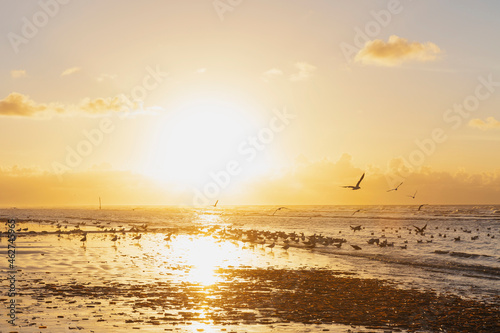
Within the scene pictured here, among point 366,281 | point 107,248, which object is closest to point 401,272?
point 366,281

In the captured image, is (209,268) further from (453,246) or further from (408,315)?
(453,246)

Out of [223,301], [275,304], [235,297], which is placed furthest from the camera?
[235,297]

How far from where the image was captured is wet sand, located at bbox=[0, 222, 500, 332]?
16250mm

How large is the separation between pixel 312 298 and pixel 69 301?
1164cm

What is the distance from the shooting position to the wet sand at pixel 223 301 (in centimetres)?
1625

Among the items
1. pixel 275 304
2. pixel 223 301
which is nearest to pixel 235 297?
pixel 223 301

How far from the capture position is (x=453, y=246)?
5122 centimetres

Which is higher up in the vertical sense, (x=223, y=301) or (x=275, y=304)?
(x=223, y=301)

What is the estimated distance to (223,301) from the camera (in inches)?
797

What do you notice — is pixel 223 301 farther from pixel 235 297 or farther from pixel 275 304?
pixel 275 304

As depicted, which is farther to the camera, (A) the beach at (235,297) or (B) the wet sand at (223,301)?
(A) the beach at (235,297)

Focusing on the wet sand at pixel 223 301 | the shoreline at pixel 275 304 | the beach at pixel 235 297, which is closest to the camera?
the wet sand at pixel 223 301

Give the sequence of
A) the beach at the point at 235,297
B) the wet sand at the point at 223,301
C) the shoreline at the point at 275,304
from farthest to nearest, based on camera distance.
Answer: the shoreline at the point at 275,304 → the beach at the point at 235,297 → the wet sand at the point at 223,301

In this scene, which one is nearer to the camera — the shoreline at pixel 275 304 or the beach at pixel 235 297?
the beach at pixel 235 297
